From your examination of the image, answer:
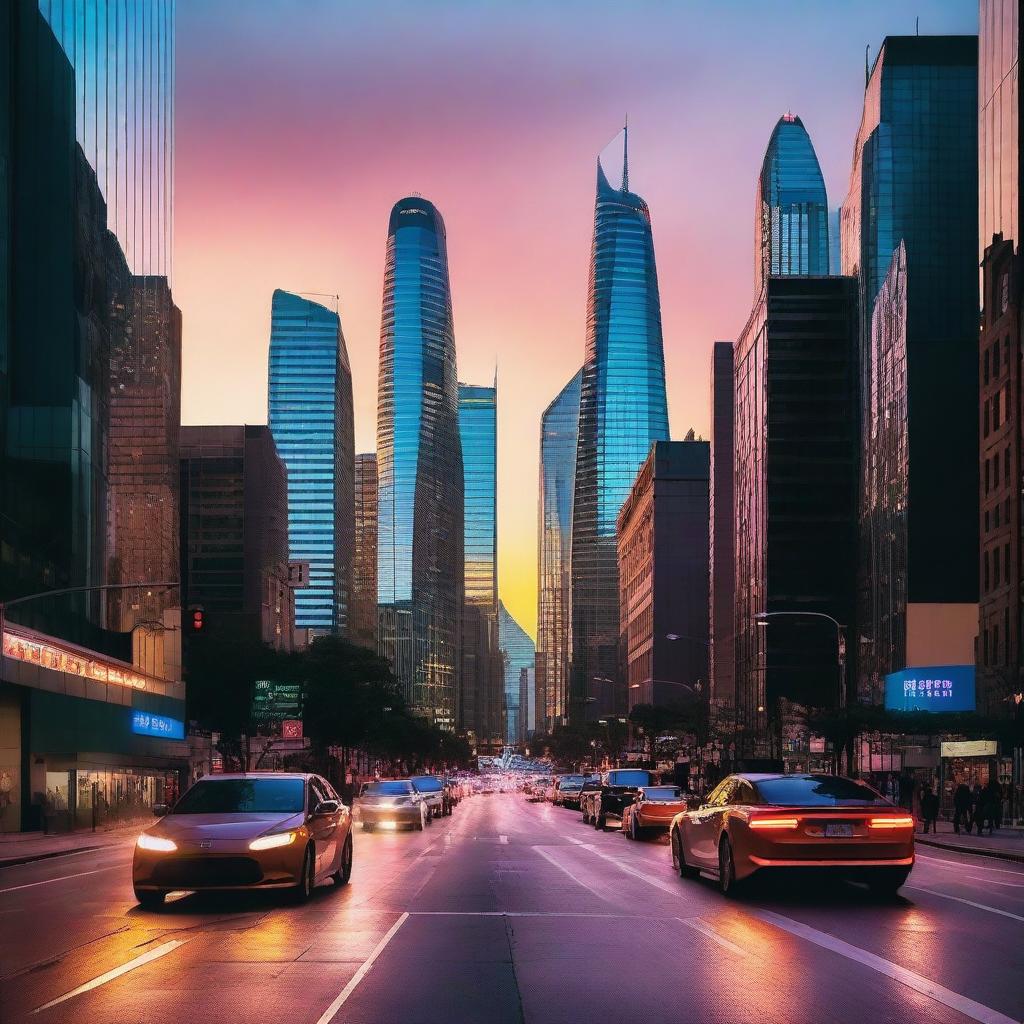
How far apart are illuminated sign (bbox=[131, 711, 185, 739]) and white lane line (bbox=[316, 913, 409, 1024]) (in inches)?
2322

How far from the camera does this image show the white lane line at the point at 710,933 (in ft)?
44.3

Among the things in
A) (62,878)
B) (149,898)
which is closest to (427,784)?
(62,878)

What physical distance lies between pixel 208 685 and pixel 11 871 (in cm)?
6208

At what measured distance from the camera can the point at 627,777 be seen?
4744 cm

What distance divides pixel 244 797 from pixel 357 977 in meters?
7.76

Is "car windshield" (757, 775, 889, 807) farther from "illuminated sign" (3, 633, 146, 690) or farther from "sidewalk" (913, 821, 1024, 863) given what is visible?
"illuminated sign" (3, 633, 146, 690)

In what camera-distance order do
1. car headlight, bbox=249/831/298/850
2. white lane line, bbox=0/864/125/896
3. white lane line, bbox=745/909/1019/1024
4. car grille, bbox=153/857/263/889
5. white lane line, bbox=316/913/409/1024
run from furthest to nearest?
white lane line, bbox=0/864/125/896, car headlight, bbox=249/831/298/850, car grille, bbox=153/857/263/889, white lane line, bbox=745/909/1019/1024, white lane line, bbox=316/913/409/1024

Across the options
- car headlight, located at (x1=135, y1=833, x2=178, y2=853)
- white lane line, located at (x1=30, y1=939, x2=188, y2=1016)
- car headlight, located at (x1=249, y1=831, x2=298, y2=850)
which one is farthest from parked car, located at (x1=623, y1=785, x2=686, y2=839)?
white lane line, located at (x1=30, y1=939, x2=188, y2=1016)

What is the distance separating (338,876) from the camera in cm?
2109

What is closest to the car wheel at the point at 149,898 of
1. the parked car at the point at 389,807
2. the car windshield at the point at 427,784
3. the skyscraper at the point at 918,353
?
the parked car at the point at 389,807

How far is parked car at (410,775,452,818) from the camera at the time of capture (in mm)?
58562

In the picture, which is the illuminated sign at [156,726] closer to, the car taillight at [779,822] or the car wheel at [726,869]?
the car wheel at [726,869]

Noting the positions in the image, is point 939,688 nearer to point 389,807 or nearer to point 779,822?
A: point 389,807

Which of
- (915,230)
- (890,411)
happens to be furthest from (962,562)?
(915,230)
